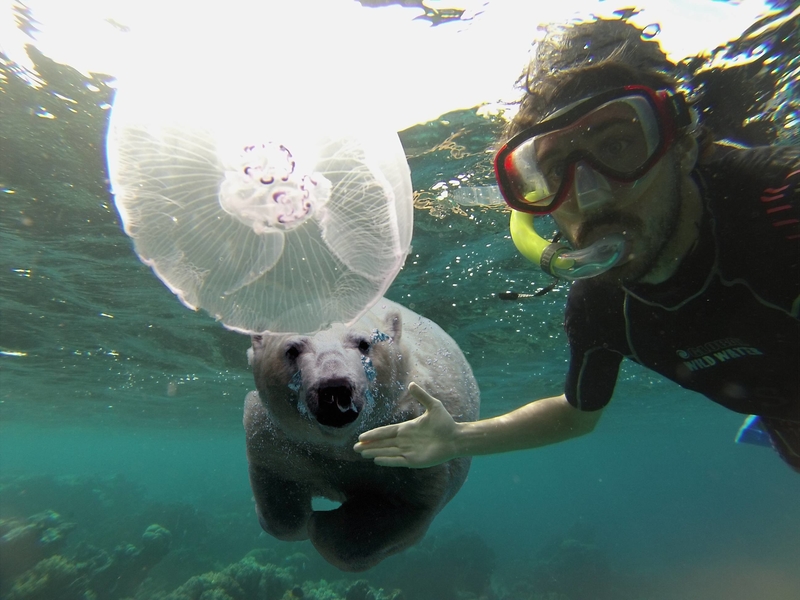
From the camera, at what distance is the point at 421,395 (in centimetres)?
274

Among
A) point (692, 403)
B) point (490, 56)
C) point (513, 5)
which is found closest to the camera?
point (513, 5)

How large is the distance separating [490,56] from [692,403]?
32947mm

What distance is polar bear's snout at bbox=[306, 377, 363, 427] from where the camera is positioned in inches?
85.1

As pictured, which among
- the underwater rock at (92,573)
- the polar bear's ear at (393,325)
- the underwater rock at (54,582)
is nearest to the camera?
the polar bear's ear at (393,325)

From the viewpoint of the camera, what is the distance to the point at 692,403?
30.5m

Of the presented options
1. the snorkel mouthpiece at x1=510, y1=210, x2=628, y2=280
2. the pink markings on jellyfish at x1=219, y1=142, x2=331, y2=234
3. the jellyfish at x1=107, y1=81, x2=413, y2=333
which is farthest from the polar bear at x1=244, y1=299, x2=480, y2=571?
the snorkel mouthpiece at x1=510, y1=210, x2=628, y2=280

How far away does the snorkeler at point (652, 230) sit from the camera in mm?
2650

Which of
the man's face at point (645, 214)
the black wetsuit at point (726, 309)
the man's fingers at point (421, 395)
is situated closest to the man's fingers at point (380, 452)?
the man's fingers at point (421, 395)

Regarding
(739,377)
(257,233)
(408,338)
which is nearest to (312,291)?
(257,233)

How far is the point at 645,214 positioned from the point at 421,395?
5.70ft

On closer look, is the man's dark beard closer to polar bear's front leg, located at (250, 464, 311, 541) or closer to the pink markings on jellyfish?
the pink markings on jellyfish

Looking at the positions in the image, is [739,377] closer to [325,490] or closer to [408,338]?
[408,338]

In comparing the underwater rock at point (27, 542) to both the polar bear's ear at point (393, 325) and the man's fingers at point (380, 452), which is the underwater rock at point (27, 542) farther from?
the polar bear's ear at point (393, 325)

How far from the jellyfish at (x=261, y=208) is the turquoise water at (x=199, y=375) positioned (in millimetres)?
4807
